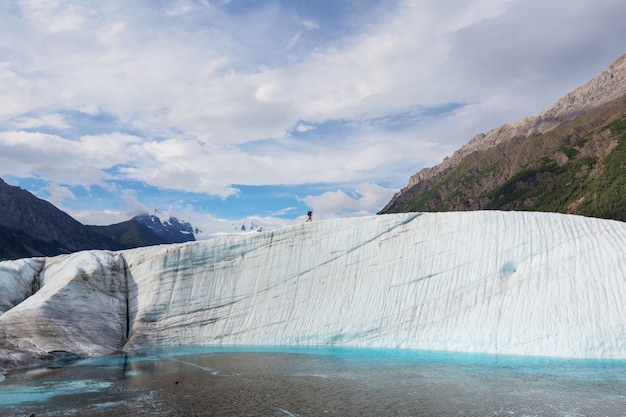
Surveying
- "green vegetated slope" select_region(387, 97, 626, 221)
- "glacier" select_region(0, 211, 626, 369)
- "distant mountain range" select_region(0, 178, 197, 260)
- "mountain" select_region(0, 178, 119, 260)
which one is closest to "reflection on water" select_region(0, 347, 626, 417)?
"glacier" select_region(0, 211, 626, 369)

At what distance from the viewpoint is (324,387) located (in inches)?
582

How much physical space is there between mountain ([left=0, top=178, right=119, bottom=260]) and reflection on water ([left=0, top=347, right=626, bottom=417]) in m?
152

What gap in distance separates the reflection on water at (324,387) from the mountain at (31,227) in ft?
498

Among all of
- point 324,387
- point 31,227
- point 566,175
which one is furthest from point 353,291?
point 31,227

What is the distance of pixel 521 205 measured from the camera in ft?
472

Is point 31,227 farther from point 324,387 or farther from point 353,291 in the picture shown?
point 324,387

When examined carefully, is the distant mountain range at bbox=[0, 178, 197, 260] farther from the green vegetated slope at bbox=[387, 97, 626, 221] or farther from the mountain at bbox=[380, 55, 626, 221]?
the mountain at bbox=[380, 55, 626, 221]

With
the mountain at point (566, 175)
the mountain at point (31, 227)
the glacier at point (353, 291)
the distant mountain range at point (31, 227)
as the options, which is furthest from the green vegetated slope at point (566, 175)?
the mountain at point (31, 227)

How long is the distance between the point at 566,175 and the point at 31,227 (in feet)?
591

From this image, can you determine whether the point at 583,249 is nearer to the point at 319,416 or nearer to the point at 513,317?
the point at 513,317

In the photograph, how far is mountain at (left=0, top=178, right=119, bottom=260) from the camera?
511ft

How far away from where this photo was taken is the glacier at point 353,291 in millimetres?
21531

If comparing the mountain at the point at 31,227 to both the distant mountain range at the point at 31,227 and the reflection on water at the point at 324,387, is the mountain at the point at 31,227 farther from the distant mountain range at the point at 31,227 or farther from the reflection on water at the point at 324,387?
the reflection on water at the point at 324,387

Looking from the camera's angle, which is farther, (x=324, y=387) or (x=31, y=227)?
(x=31, y=227)
